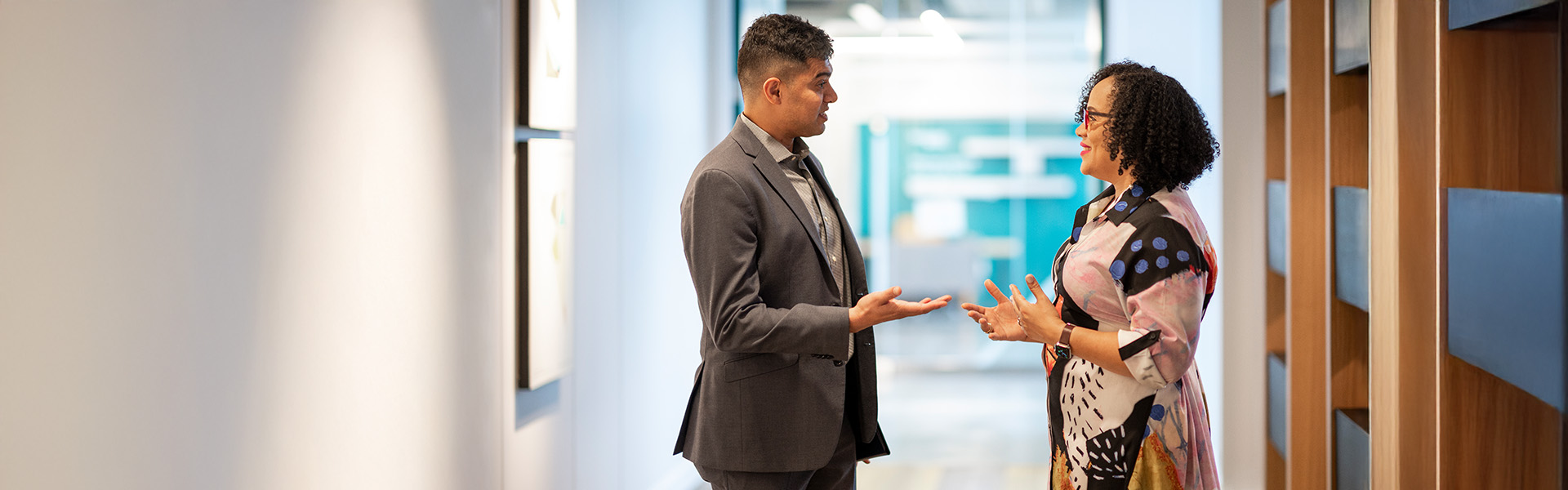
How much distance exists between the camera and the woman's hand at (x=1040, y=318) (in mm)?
1668

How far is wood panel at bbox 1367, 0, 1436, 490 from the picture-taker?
73.9 inches

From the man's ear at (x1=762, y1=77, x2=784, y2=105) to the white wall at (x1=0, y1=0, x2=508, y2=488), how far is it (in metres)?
0.69

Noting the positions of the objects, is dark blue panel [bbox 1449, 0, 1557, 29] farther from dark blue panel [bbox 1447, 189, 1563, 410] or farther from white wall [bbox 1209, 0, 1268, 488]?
white wall [bbox 1209, 0, 1268, 488]

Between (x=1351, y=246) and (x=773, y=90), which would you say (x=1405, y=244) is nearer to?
(x=1351, y=246)

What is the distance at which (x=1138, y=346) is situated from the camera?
1556 mm

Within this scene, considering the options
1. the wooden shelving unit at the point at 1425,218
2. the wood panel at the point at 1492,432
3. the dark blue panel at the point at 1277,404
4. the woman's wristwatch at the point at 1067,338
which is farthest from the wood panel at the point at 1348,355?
the woman's wristwatch at the point at 1067,338

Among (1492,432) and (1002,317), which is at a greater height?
(1002,317)

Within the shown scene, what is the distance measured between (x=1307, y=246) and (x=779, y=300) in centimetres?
181

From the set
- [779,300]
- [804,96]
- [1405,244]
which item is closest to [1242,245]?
[1405,244]

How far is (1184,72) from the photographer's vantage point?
4.35 m

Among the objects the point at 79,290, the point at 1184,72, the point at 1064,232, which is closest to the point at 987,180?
the point at 1064,232

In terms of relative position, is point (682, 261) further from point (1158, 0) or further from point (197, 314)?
point (197, 314)

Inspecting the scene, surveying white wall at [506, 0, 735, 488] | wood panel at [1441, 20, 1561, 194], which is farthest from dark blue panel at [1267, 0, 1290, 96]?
white wall at [506, 0, 735, 488]

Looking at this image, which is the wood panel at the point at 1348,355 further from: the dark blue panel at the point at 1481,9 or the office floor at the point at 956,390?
the office floor at the point at 956,390
